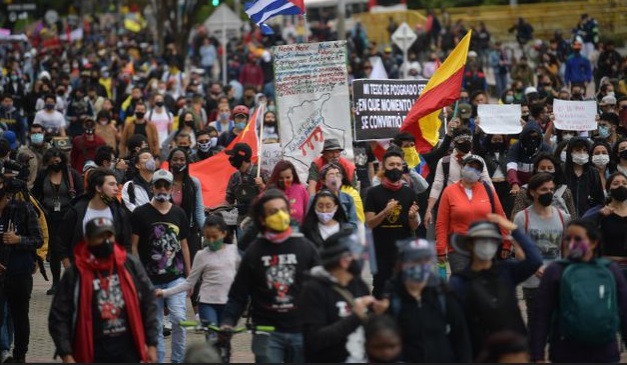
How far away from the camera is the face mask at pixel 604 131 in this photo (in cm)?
1570

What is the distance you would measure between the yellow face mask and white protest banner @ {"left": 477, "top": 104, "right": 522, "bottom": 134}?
78.6 inches

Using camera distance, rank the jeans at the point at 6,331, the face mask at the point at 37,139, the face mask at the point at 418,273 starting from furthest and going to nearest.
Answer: the face mask at the point at 37,139 → the jeans at the point at 6,331 → the face mask at the point at 418,273

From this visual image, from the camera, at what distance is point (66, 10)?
247 feet

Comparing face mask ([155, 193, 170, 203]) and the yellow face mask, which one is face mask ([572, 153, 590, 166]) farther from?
face mask ([155, 193, 170, 203])

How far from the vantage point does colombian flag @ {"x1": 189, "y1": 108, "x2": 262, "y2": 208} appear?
559 inches

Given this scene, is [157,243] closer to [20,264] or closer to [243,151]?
[20,264]

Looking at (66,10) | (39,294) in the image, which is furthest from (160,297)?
(66,10)

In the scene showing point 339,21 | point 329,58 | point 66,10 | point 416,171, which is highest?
point 66,10

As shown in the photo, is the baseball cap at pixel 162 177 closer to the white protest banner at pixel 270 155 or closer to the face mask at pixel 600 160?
the white protest banner at pixel 270 155

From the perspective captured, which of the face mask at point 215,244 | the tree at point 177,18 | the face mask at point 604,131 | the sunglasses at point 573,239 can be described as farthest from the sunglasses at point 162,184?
the tree at point 177,18

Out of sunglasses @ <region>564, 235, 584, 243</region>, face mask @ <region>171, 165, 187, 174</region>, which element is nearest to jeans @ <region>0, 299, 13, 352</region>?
face mask @ <region>171, 165, 187, 174</region>

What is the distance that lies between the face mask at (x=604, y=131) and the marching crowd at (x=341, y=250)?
3 cm

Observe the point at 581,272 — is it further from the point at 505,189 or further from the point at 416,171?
the point at 505,189

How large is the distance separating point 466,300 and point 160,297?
125 inches
